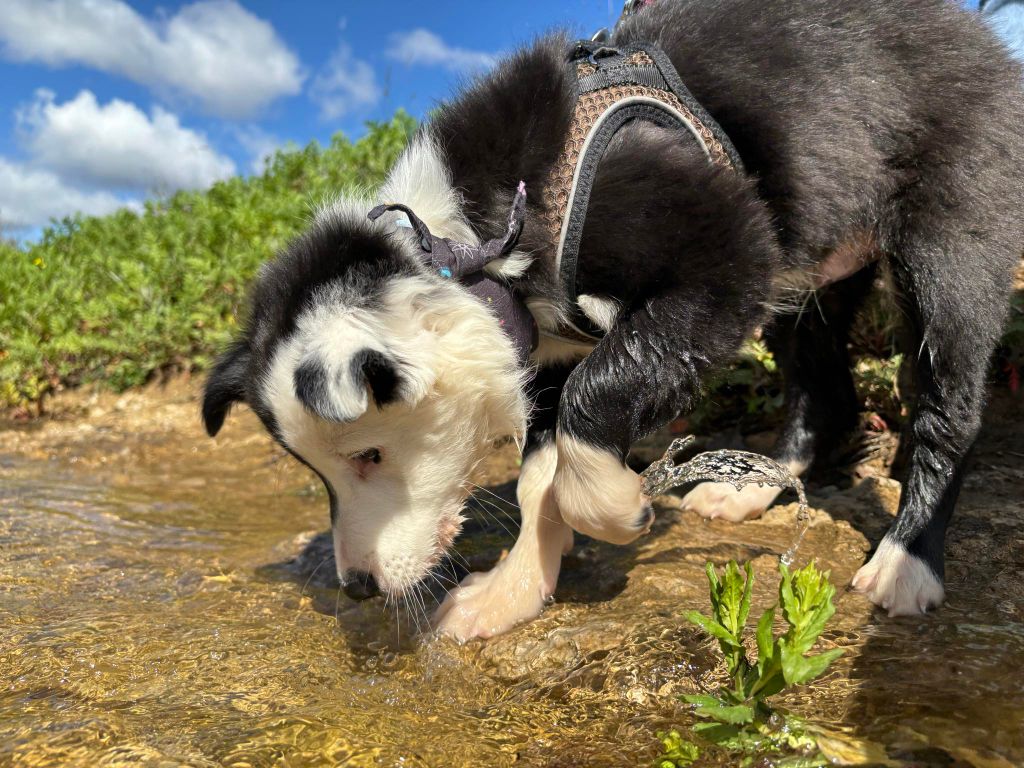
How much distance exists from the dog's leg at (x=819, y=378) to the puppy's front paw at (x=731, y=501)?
293mm

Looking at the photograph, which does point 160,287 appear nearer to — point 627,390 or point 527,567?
point 527,567

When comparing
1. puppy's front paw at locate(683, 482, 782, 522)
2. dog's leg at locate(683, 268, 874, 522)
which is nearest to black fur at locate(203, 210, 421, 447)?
puppy's front paw at locate(683, 482, 782, 522)

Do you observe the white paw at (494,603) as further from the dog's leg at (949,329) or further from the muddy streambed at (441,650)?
the dog's leg at (949,329)

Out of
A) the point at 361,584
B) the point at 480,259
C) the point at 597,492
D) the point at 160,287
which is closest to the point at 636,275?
the point at 480,259

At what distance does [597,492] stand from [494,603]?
1.66 feet

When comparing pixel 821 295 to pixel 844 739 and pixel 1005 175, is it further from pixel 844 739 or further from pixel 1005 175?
pixel 844 739

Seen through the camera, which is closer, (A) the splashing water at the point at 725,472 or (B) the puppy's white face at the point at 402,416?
(B) the puppy's white face at the point at 402,416

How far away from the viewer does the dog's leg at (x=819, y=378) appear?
369 cm

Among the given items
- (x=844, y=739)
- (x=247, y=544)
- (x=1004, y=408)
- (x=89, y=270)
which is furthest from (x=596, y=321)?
(x=89, y=270)

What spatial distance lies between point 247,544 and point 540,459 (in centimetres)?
138

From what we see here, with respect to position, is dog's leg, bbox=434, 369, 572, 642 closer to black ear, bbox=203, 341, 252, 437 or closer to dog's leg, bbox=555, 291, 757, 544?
dog's leg, bbox=555, 291, 757, 544

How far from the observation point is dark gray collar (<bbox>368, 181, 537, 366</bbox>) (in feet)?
7.79

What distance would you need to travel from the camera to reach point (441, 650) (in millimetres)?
2369

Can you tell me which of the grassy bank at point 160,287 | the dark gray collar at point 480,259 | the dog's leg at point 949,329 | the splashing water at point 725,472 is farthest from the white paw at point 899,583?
the grassy bank at point 160,287
